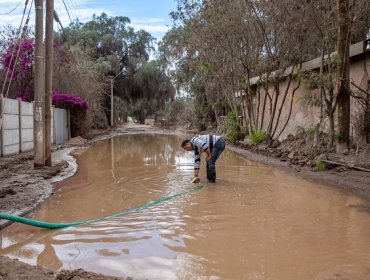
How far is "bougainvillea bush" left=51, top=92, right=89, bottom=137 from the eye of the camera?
27.7 m

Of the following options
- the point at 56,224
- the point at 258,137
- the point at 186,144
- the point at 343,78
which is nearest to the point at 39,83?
the point at 186,144

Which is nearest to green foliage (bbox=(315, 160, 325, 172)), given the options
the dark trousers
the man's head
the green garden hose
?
the dark trousers

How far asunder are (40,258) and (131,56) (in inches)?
2103

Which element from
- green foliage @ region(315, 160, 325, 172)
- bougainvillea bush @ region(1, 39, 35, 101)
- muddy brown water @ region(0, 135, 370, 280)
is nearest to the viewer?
muddy brown water @ region(0, 135, 370, 280)

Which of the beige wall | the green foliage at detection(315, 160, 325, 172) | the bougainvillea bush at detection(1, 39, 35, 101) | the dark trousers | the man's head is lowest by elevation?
the green foliage at detection(315, 160, 325, 172)

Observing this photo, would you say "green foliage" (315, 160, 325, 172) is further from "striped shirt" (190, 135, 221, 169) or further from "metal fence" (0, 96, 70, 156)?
"metal fence" (0, 96, 70, 156)

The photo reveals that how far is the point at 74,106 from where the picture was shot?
2877 centimetres

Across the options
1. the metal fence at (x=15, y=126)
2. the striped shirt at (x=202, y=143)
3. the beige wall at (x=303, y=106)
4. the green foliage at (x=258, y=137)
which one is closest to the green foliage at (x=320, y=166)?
the beige wall at (x=303, y=106)

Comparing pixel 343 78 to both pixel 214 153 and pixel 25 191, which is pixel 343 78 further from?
pixel 25 191

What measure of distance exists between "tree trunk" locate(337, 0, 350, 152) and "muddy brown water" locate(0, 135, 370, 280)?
2950mm

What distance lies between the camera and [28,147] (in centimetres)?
1939

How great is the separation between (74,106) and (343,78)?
1919 centimetres

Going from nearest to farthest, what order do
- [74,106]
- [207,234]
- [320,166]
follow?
1. [207,234]
2. [320,166]
3. [74,106]

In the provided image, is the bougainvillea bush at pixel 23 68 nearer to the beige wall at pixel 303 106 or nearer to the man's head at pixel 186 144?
the beige wall at pixel 303 106
